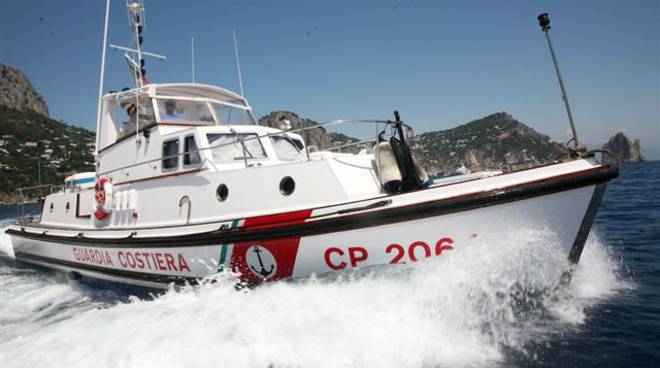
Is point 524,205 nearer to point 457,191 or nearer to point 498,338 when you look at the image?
point 457,191

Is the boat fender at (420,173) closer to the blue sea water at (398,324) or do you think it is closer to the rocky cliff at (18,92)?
the blue sea water at (398,324)

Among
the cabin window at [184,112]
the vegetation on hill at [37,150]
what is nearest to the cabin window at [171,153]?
the cabin window at [184,112]

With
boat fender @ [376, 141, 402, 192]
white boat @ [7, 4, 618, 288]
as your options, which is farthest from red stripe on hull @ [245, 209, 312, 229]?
boat fender @ [376, 141, 402, 192]

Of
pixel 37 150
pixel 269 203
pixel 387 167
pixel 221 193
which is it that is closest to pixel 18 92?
pixel 37 150

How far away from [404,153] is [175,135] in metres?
3.80

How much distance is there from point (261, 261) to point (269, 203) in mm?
770

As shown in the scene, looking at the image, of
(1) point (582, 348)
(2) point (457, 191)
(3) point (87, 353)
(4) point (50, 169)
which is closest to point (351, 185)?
(2) point (457, 191)

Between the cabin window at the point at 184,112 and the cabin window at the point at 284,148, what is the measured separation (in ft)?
5.75

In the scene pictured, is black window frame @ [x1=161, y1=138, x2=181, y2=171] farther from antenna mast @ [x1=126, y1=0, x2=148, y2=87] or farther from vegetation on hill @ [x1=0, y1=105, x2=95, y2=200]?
vegetation on hill @ [x1=0, y1=105, x2=95, y2=200]

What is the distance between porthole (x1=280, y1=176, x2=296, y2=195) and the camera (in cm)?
490

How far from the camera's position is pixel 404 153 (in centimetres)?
467

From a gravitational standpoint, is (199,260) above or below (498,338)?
above

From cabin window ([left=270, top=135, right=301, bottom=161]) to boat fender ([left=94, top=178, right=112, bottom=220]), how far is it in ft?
10.6

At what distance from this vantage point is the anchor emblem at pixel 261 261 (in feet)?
15.5
